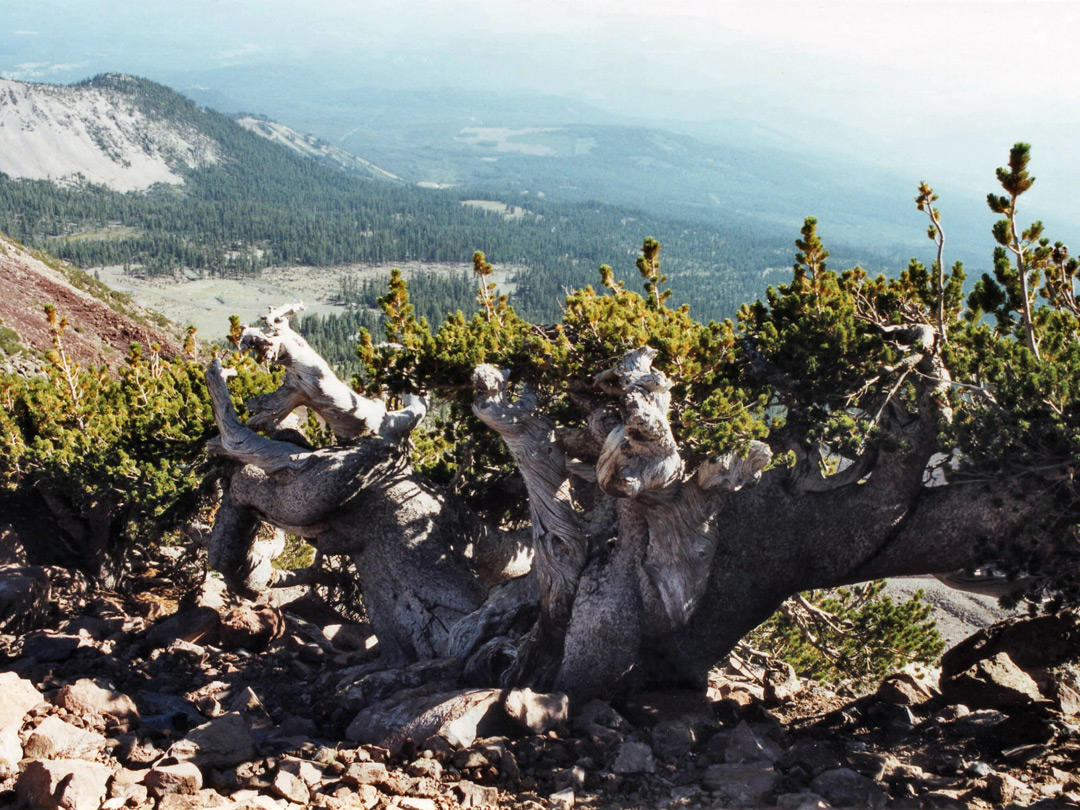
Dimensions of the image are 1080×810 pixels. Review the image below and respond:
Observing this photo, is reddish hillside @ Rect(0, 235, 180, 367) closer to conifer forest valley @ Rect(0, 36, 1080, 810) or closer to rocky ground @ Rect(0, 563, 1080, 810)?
conifer forest valley @ Rect(0, 36, 1080, 810)

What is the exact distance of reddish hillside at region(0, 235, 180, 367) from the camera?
44.6 metres

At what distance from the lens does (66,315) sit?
169 feet

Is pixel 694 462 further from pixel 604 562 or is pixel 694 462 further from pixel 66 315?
pixel 66 315

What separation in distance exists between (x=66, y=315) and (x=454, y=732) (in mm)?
52457

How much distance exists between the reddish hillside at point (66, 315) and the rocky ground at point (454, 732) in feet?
115

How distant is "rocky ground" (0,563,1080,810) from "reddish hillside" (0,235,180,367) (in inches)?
1378

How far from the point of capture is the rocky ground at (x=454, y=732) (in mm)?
7078

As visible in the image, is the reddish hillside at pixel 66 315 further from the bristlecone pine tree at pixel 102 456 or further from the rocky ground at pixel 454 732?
the rocky ground at pixel 454 732

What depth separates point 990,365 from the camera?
27.8 feet

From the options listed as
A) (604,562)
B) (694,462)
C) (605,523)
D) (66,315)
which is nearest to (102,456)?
(605,523)

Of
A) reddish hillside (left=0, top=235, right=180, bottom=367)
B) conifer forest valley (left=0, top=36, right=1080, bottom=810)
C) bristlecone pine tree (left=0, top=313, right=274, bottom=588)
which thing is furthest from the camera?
reddish hillside (left=0, top=235, right=180, bottom=367)

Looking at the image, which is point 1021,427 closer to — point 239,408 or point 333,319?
point 239,408

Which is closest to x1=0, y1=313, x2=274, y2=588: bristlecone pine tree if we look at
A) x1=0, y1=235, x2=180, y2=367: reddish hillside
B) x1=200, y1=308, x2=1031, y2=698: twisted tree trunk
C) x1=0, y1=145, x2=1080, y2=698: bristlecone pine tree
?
x1=0, y1=145, x2=1080, y2=698: bristlecone pine tree

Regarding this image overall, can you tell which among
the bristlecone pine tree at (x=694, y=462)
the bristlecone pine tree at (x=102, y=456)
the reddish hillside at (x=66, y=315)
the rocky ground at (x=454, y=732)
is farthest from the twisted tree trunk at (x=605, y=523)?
the reddish hillside at (x=66, y=315)
